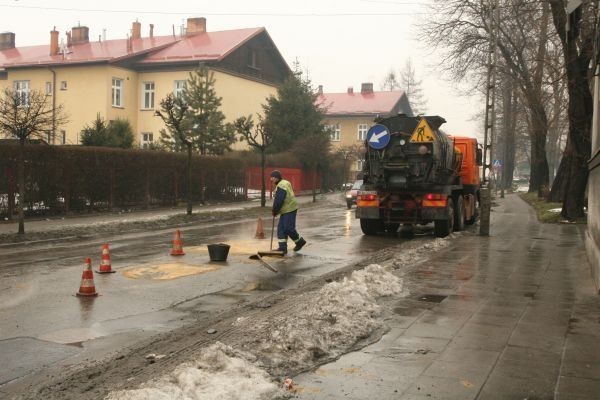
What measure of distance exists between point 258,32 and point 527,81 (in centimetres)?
2485

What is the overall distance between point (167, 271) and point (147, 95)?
36.5 meters

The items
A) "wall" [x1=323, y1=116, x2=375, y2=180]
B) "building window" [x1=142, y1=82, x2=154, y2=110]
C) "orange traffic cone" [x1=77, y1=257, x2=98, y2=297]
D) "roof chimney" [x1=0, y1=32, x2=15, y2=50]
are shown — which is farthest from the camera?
"wall" [x1=323, y1=116, x2=375, y2=180]

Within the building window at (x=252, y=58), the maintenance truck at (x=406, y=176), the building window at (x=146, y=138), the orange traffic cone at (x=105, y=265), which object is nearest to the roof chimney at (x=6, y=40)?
the building window at (x=146, y=138)

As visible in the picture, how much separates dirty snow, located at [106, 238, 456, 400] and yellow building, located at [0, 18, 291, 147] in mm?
34602

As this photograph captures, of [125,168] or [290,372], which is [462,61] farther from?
[290,372]

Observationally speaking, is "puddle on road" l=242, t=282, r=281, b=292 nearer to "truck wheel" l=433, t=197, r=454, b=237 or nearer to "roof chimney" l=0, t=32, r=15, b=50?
"truck wheel" l=433, t=197, r=454, b=237

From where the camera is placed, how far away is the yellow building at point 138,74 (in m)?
42.1

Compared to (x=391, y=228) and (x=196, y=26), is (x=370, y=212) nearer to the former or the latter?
(x=391, y=228)

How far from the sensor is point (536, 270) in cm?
1106

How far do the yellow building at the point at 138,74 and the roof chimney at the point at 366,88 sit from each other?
1022 inches

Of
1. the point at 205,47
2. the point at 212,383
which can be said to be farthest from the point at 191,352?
the point at 205,47

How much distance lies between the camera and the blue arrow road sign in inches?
637

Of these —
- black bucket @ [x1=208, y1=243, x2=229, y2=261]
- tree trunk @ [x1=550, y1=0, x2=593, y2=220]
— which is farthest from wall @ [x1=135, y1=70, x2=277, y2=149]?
black bucket @ [x1=208, y1=243, x2=229, y2=261]

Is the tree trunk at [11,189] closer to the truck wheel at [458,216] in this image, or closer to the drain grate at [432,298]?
the truck wheel at [458,216]
